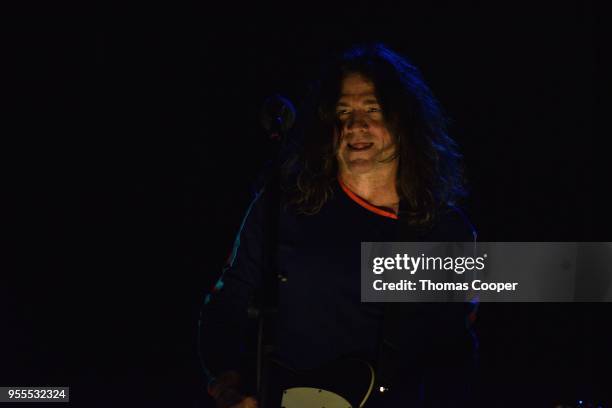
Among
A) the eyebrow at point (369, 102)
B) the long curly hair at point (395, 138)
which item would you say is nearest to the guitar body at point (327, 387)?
the long curly hair at point (395, 138)

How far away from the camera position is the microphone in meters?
1.61

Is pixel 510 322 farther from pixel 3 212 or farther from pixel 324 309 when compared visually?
pixel 3 212

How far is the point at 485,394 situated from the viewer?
3.00 meters

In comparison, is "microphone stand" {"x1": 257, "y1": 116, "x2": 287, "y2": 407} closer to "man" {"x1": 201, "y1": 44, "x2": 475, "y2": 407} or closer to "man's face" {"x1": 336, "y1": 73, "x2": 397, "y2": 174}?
"man" {"x1": 201, "y1": 44, "x2": 475, "y2": 407}

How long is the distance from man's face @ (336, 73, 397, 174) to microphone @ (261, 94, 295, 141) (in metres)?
0.71

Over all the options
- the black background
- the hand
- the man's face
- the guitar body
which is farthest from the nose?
the hand

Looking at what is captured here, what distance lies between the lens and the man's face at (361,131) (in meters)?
2.29

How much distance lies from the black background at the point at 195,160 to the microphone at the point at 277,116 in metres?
1.36

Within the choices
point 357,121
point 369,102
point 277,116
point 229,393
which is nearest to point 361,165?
point 357,121

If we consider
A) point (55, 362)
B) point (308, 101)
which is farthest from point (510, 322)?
point (55, 362)

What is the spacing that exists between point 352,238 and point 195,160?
45.8 inches

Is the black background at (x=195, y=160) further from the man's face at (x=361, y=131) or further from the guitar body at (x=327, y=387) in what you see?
the guitar body at (x=327, y=387)

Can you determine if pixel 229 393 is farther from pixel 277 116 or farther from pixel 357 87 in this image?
pixel 357 87

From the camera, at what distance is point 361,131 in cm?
231
